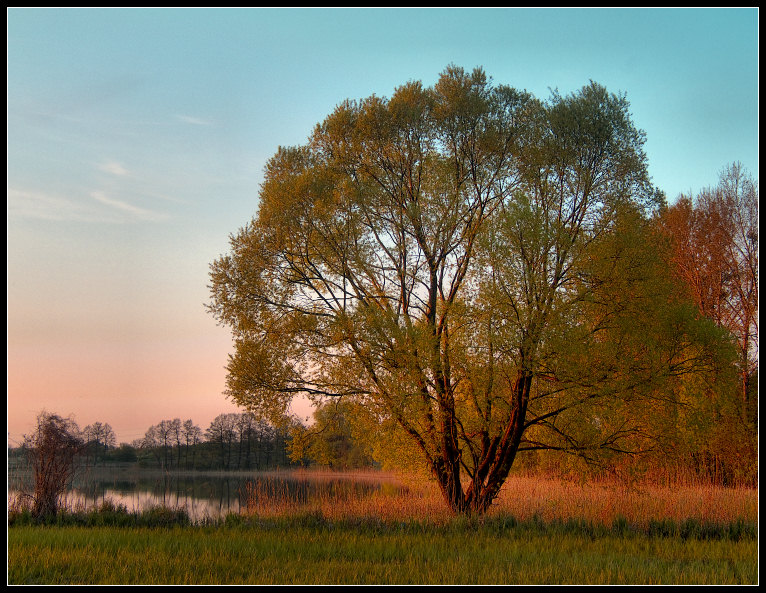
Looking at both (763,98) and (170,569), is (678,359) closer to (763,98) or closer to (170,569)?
(763,98)

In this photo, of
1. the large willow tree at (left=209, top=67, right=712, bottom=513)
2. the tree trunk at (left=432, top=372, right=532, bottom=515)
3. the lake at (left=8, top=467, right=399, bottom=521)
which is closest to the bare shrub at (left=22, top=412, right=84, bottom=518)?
the lake at (left=8, top=467, right=399, bottom=521)

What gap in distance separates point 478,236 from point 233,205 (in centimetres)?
653

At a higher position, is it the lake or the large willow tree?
the large willow tree

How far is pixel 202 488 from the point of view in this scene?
2886 cm

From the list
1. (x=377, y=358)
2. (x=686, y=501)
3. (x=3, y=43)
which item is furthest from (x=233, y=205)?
(x=686, y=501)

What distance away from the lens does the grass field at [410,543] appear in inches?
301

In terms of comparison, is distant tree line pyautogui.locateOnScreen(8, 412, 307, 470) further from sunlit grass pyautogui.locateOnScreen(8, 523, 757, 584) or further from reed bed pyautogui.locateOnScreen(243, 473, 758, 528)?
sunlit grass pyautogui.locateOnScreen(8, 523, 757, 584)

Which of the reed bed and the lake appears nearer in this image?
the reed bed

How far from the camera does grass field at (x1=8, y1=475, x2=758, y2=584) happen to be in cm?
764

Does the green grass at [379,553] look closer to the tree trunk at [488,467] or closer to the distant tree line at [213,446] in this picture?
the tree trunk at [488,467]

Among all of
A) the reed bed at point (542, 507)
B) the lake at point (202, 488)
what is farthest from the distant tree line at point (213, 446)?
the reed bed at point (542, 507)

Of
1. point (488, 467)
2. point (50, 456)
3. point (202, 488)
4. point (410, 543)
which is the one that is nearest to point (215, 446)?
point (202, 488)

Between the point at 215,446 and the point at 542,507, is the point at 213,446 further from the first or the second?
the point at 542,507

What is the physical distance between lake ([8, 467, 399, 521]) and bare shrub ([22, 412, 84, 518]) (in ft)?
1.17
